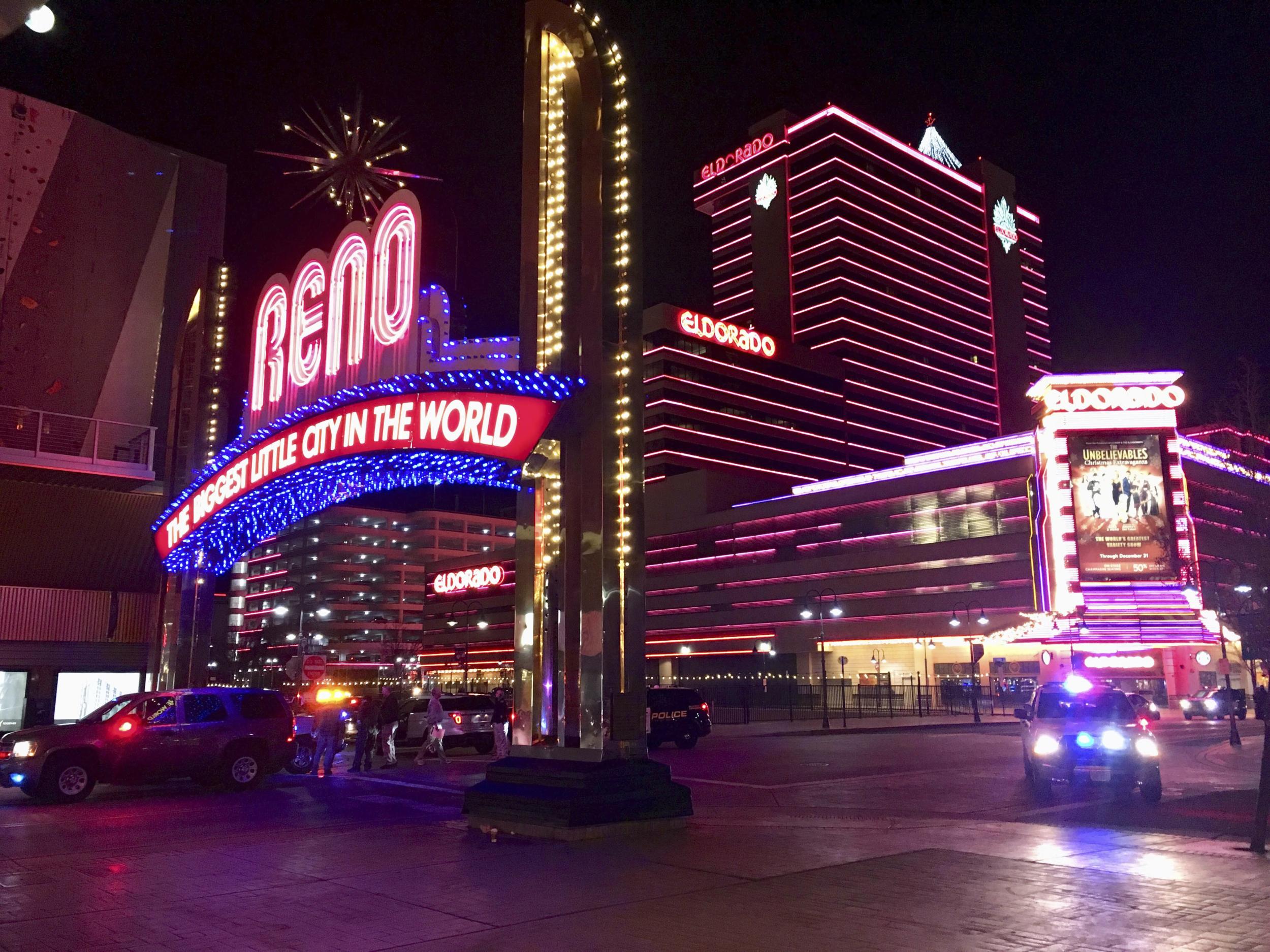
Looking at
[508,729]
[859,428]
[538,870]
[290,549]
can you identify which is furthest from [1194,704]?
[290,549]

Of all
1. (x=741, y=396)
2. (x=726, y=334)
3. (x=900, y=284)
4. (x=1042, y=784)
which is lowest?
(x=1042, y=784)

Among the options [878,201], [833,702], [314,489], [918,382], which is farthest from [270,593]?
[314,489]

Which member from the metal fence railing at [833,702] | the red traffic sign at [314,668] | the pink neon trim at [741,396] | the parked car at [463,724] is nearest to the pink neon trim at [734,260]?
the pink neon trim at [741,396]

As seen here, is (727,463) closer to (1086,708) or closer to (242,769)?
(242,769)

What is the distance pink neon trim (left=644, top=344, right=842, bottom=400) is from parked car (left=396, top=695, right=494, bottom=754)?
7381 cm

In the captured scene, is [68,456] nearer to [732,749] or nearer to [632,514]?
[632,514]

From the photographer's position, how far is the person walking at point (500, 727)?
83.6 feet

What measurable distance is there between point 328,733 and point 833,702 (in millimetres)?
45758

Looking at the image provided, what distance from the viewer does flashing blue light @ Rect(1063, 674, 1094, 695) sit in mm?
16828

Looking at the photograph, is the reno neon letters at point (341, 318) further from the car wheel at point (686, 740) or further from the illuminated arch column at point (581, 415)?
the car wheel at point (686, 740)

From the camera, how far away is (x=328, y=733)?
2062 centimetres

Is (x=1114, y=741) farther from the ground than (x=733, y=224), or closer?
closer

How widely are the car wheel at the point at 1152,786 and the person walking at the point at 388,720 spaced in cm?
1596

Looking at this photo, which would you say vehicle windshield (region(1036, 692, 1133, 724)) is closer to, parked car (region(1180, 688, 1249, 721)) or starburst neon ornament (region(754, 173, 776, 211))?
parked car (region(1180, 688, 1249, 721))
